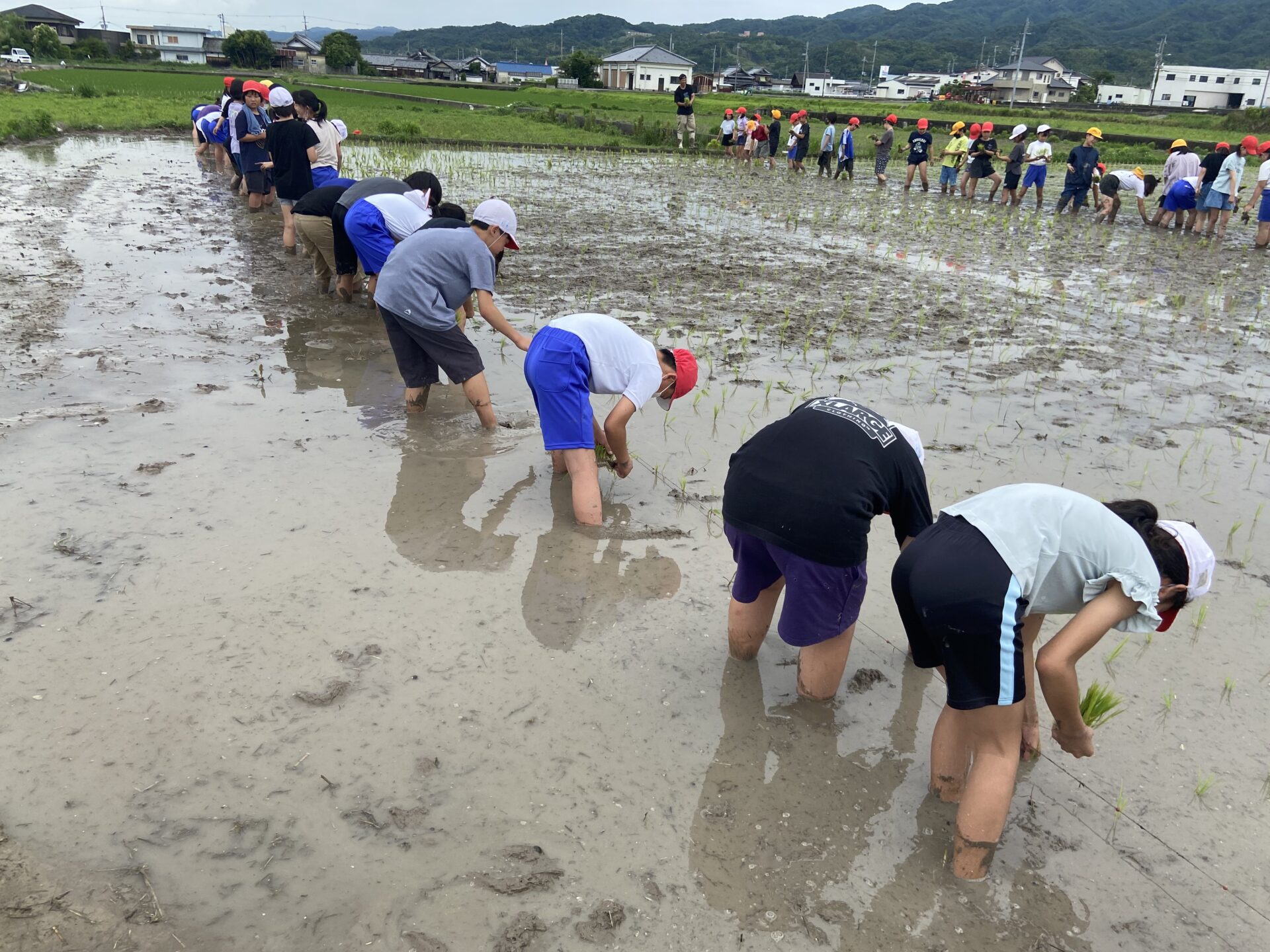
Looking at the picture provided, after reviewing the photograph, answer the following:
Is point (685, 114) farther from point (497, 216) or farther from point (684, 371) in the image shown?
point (684, 371)

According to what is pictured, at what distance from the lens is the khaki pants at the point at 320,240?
722cm

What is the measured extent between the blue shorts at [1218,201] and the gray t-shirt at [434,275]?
12.7 meters

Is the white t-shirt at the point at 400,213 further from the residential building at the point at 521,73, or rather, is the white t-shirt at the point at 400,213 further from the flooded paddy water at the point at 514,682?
the residential building at the point at 521,73

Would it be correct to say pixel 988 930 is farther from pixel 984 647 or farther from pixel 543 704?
pixel 543 704

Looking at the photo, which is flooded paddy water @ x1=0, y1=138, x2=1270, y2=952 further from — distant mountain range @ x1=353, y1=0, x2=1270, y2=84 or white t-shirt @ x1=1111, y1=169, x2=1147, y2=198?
distant mountain range @ x1=353, y1=0, x2=1270, y2=84

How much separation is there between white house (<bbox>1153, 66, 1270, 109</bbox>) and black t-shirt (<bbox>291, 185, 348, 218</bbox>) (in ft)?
301

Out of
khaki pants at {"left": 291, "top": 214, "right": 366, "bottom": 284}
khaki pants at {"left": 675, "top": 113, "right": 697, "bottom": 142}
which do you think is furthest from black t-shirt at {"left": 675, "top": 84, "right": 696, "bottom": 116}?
khaki pants at {"left": 291, "top": 214, "right": 366, "bottom": 284}

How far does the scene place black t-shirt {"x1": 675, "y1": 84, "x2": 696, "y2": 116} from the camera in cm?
2169

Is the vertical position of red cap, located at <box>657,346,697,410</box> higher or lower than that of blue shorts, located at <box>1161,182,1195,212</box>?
lower

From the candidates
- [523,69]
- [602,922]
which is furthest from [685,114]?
[523,69]

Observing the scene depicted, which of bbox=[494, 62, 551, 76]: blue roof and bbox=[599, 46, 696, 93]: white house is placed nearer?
bbox=[599, 46, 696, 93]: white house

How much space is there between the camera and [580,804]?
2422 millimetres

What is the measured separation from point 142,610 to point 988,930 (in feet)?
9.71

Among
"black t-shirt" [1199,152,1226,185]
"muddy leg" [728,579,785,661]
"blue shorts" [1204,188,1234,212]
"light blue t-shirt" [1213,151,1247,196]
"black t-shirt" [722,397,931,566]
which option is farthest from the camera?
"black t-shirt" [1199,152,1226,185]
